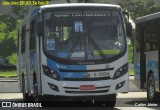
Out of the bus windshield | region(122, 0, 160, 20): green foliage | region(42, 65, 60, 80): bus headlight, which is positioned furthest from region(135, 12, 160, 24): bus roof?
region(122, 0, 160, 20): green foliage

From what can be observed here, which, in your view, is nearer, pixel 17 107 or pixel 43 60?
pixel 43 60

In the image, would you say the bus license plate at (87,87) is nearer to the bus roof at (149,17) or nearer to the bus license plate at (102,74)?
the bus license plate at (102,74)

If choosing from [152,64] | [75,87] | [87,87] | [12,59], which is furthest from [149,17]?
[12,59]

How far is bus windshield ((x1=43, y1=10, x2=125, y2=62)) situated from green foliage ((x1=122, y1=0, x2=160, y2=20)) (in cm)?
5057

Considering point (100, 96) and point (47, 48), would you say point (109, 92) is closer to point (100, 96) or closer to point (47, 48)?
point (100, 96)

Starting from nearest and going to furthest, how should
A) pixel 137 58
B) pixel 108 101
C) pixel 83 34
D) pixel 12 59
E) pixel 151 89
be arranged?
pixel 83 34 → pixel 108 101 → pixel 151 89 → pixel 137 58 → pixel 12 59

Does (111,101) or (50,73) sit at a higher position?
(50,73)

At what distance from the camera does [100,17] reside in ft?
53.7

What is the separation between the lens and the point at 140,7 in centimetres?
6694

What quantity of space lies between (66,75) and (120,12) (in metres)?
2.42

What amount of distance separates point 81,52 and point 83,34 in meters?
0.55

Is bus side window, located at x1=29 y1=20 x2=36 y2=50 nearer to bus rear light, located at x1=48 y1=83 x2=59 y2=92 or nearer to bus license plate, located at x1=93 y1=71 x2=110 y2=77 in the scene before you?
bus rear light, located at x1=48 y1=83 x2=59 y2=92

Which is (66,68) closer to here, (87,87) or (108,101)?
(87,87)

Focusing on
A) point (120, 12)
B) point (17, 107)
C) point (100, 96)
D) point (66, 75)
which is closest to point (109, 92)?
point (100, 96)
